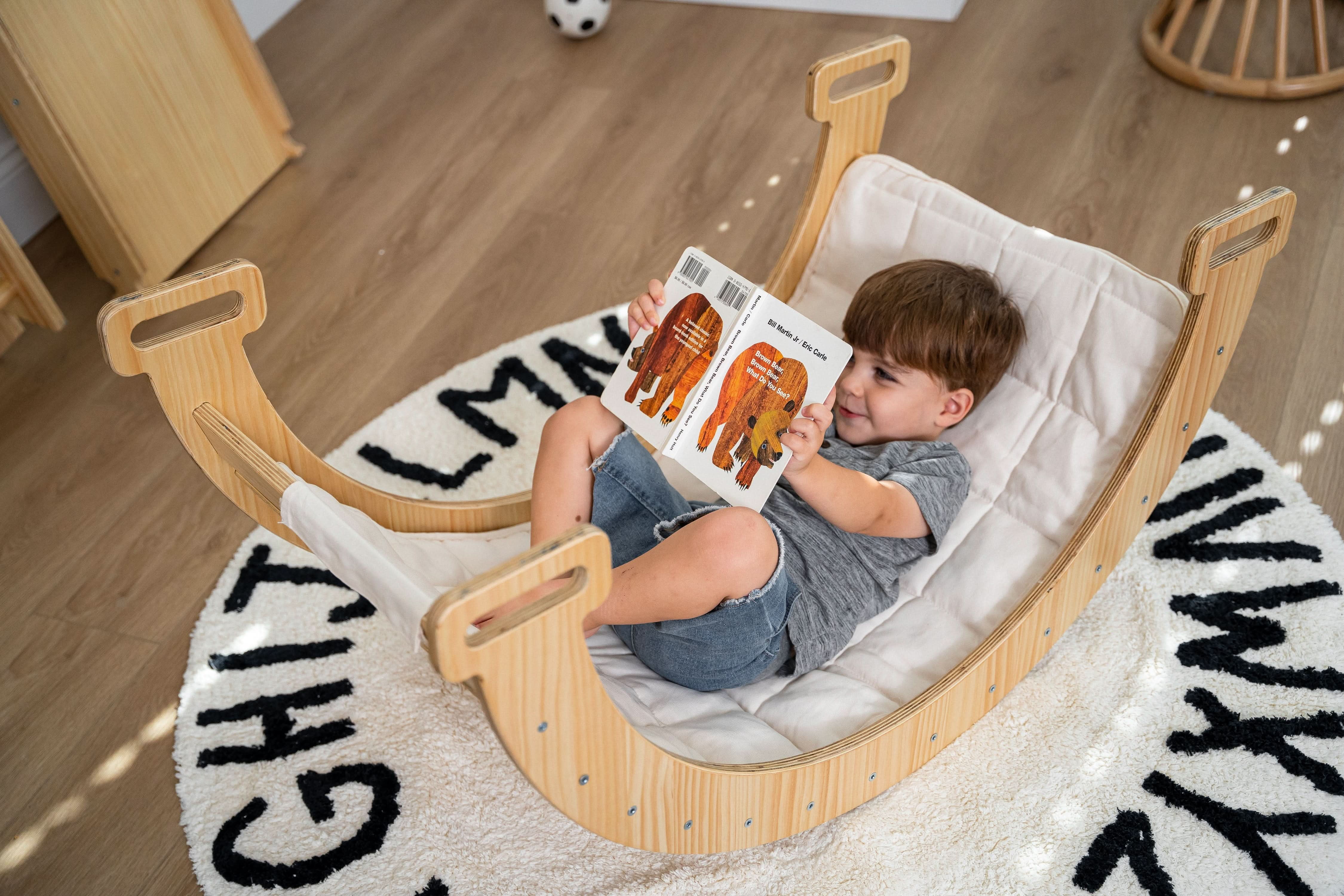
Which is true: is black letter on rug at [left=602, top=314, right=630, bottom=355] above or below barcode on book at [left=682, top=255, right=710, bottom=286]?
below

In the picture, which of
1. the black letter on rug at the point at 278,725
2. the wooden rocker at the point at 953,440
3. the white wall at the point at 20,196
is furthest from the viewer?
the white wall at the point at 20,196

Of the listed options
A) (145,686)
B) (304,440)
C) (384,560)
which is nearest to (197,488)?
(304,440)

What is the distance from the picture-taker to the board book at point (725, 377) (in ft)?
3.73

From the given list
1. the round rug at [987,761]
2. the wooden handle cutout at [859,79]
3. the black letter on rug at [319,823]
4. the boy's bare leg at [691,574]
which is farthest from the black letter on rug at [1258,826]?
the wooden handle cutout at [859,79]

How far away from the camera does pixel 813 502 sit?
3.86 feet

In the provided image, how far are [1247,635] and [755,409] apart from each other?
0.80m

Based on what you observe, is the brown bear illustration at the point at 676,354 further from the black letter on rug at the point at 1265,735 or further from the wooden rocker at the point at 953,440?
the black letter on rug at the point at 1265,735

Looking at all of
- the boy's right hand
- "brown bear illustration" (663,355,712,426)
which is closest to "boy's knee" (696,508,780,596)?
"brown bear illustration" (663,355,712,426)

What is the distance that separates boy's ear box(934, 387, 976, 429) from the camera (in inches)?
52.1

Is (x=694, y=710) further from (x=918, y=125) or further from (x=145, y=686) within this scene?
(x=918, y=125)

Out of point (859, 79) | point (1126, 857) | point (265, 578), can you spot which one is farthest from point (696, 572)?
point (859, 79)

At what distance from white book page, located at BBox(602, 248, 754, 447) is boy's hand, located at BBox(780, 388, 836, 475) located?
131 millimetres

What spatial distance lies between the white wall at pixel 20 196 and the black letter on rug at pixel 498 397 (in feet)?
3.65

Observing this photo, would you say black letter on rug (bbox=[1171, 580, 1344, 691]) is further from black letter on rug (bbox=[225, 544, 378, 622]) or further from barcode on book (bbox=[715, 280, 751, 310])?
black letter on rug (bbox=[225, 544, 378, 622])
